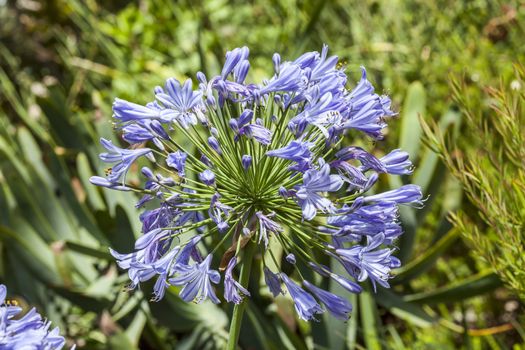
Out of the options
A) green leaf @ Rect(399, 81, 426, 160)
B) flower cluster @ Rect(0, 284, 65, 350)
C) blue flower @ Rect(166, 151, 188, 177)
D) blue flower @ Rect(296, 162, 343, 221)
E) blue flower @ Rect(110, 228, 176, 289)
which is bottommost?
flower cluster @ Rect(0, 284, 65, 350)

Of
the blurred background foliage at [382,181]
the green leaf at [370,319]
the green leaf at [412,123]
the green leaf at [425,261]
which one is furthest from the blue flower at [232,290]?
the green leaf at [412,123]

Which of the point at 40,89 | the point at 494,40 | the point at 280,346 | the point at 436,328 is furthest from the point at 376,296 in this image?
the point at 40,89

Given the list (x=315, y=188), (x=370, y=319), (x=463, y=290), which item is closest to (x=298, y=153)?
(x=315, y=188)

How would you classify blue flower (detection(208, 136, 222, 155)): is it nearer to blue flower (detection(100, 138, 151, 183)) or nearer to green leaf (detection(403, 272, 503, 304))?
blue flower (detection(100, 138, 151, 183))

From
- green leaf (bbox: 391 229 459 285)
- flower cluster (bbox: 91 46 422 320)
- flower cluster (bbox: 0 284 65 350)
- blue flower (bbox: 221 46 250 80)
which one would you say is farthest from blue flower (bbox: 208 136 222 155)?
green leaf (bbox: 391 229 459 285)

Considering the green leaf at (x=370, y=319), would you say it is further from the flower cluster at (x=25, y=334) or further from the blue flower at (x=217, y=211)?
the flower cluster at (x=25, y=334)

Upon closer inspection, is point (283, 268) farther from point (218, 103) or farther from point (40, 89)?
point (40, 89)
